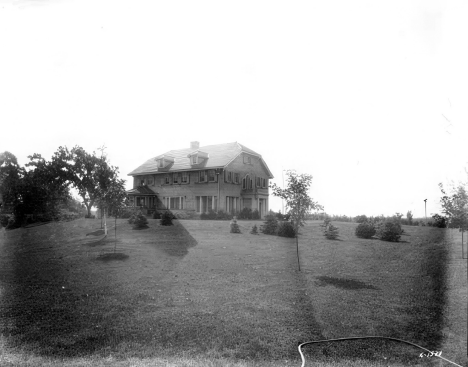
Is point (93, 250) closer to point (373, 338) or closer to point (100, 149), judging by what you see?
point (100, 149)

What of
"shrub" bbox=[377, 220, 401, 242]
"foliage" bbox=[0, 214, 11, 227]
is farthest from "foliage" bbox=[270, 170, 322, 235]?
"foliage" bbox=[0, 214, 11, 227]

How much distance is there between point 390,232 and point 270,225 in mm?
2531

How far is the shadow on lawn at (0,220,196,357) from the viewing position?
4.95 m

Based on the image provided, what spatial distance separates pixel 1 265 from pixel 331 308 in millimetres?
6680

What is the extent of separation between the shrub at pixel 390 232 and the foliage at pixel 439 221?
2.41ft

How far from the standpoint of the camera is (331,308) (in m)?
5.71

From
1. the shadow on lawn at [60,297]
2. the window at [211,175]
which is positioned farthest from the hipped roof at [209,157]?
the shadow on lawn at [60,297]

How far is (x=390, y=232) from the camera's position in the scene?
6.66m

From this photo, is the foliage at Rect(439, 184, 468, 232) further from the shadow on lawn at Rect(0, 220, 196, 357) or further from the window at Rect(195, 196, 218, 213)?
the shadow on lawn at Rect(0, 220, 196, 357)

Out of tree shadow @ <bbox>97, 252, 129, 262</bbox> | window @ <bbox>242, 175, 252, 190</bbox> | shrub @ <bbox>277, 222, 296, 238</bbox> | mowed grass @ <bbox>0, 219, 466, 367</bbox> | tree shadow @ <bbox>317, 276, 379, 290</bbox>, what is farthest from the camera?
shrub @ <bbox>277, 222, 296, 238</bbox>

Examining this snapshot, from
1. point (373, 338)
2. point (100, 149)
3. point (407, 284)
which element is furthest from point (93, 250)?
point (407, 284)

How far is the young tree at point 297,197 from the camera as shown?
6840 millimetres

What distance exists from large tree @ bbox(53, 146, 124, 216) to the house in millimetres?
465

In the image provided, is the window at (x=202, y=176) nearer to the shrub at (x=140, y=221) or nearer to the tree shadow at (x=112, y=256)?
the shrub at (x=140, y=221)
